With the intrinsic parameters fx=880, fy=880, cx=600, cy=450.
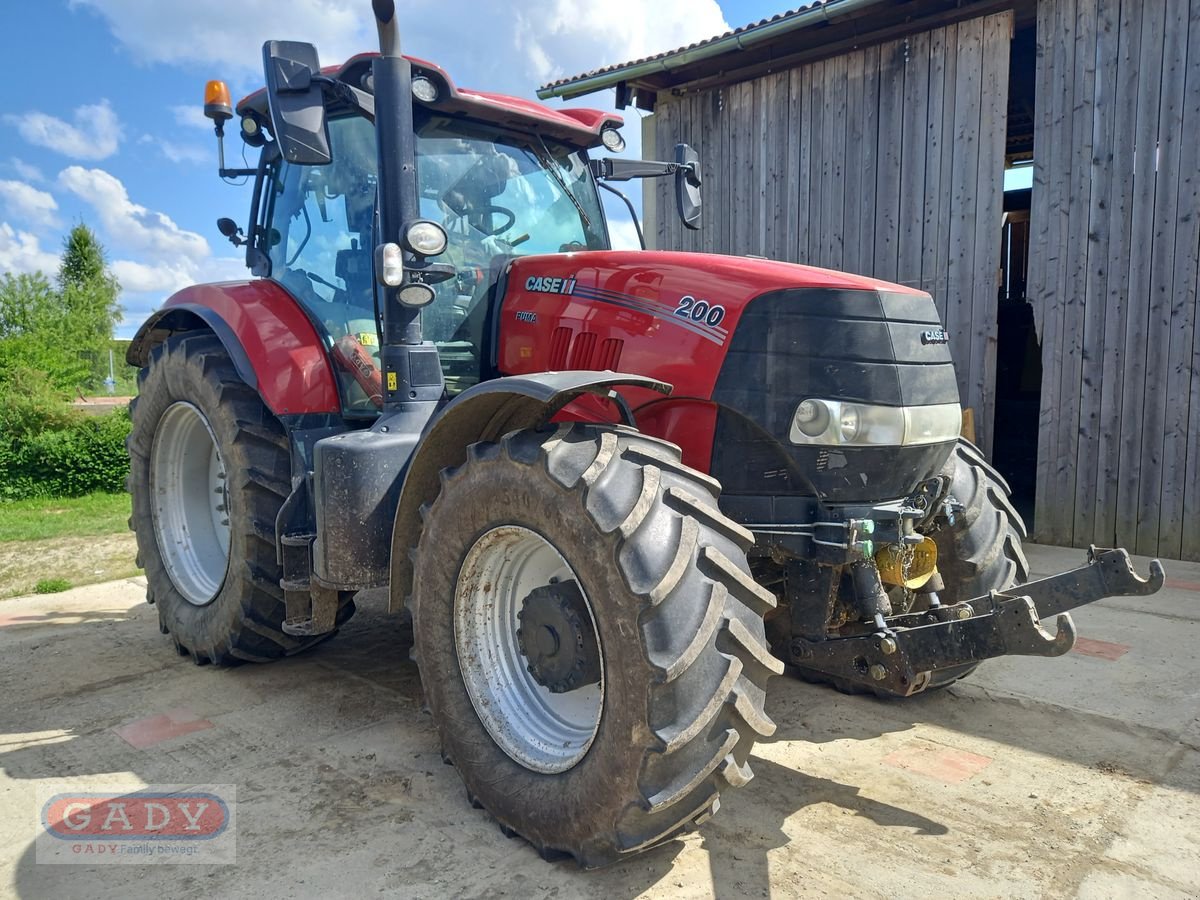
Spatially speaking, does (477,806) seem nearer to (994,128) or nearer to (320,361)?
(320,361)

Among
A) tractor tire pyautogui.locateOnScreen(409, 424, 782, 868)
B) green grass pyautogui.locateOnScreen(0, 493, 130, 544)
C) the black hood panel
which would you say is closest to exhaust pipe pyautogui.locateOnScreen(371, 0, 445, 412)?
tractor tire pyautogui.locateOnScreen(409, 424, 782, 868)

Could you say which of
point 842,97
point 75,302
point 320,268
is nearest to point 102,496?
point 320,268

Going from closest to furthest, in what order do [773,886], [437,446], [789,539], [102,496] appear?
[773,886] < [789,539] < [437,446] < [102,496]

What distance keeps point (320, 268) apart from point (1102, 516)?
19.0ft

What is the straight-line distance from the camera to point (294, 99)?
2.90 metres

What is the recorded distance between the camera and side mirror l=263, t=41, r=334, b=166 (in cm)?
288

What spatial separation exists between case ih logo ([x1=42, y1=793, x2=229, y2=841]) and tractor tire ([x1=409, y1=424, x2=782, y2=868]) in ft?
2.49

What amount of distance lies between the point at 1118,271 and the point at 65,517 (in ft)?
32.8

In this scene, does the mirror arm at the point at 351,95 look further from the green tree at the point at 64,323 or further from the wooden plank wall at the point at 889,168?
the green tree at the point at 64,323

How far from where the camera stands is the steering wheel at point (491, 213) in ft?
11.8

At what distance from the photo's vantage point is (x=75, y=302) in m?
34.7

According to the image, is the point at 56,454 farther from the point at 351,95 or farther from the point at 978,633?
the point at 978,633

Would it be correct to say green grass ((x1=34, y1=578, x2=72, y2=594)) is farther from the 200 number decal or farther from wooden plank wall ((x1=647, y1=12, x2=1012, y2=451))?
wooden plank wall ((x1=647, y1=12, x2=1012, y2=451))

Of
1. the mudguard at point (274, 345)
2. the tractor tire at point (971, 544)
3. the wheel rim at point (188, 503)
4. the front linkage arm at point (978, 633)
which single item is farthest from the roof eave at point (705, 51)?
the front linkage arm at point (978, 633)
